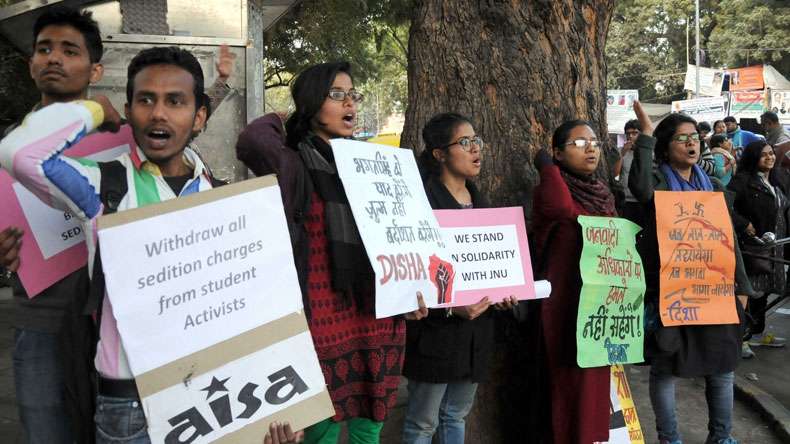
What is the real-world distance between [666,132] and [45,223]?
331cm

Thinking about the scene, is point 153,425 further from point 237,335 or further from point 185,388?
point 237,335

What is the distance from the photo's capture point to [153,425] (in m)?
2.00

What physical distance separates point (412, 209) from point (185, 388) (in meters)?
1.31

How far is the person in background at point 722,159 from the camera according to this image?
28.6ft

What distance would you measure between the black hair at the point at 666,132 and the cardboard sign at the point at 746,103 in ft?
75.7

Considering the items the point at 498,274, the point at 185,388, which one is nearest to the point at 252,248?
the point at 185,388

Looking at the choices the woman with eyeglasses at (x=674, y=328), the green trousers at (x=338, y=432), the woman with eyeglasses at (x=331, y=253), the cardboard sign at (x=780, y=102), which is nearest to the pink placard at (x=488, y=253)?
the woman with eyeglasses at (x=331, y=253)

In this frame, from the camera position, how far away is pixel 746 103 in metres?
26.0

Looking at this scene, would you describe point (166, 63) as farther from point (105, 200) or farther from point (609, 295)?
point (609, 295)

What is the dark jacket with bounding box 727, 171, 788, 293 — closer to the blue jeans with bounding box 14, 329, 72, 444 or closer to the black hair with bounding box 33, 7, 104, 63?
the black hair with bounding box 33, 7, 104, 63

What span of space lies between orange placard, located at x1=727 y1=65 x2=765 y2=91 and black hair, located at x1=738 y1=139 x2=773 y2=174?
24456 millimetres

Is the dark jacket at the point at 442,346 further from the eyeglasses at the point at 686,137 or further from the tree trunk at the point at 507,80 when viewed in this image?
the eyeglasses at the point at 686,137

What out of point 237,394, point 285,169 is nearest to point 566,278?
point 285,169

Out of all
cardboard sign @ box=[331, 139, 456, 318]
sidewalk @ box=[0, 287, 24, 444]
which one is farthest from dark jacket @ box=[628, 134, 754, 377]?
sidewalk @ box=[0, 287, 24, 444]
